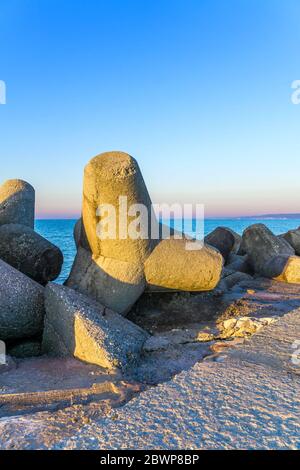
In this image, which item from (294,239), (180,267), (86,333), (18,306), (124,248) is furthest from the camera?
(294,239)

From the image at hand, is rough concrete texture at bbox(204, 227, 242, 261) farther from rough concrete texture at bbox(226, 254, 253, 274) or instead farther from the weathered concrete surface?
the weathered concrete surface

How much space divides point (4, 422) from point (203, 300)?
327 centimetres

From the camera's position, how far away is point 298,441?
1534mm

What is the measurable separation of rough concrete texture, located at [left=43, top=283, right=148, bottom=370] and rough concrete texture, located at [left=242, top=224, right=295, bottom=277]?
4.77 metres

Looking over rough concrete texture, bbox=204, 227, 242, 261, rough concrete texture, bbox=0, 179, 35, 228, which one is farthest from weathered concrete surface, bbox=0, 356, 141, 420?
rough concrete texture, bbox=204, 227, 242, 261

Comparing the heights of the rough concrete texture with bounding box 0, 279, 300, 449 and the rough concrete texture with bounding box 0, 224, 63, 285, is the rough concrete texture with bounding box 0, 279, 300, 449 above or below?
below

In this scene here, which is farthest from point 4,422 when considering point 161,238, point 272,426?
point 161,238

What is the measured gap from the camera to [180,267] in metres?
4.29

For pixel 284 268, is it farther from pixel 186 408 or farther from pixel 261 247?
pixel 186 408

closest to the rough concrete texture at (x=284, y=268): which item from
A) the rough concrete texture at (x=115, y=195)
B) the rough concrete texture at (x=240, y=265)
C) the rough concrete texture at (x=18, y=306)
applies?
the rough concrete texture at (x=240, y=265)

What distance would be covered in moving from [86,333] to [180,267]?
1.61 metres

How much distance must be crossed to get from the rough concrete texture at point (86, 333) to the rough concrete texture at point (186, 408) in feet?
0.49

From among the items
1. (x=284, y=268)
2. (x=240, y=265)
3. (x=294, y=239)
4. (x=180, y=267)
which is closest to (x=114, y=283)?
(x=180, y=267)

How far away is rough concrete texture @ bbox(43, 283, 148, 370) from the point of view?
287cm
